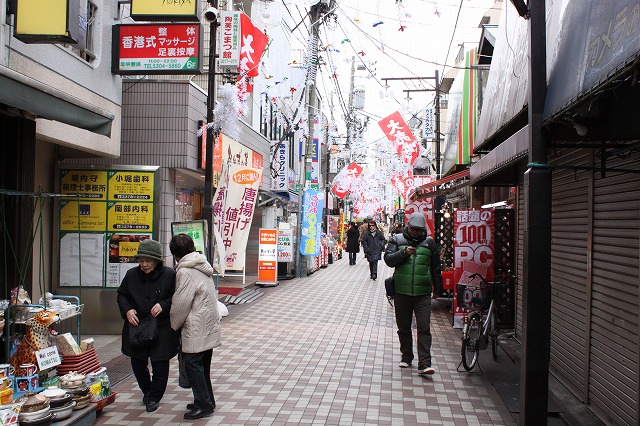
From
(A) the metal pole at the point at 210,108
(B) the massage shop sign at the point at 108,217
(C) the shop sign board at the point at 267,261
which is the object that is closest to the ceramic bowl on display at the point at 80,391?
(B) the massage shop sign at the point at 108,217

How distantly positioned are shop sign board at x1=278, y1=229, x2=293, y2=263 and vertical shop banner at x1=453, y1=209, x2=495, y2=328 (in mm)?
9416

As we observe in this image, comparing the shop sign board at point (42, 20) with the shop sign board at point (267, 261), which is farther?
the shop sign board at point (267, 261)

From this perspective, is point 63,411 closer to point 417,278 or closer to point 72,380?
point 72,380

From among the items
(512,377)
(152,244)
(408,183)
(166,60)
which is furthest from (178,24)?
(408,183)

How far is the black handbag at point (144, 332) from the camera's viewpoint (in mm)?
5594

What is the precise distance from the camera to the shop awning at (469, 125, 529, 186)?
5.77m

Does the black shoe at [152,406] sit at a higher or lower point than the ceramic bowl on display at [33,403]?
lower

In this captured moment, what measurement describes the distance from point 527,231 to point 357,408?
277 cm

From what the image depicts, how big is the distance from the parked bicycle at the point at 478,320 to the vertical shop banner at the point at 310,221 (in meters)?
11.1

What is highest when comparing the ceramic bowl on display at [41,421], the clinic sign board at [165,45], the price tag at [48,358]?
the clinic sign board at [165,45]

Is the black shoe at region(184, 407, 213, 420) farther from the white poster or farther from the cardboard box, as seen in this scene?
the white poster

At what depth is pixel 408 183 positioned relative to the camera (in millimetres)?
22734

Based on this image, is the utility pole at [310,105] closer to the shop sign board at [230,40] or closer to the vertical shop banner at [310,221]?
the vertical shop banner at [310,221]

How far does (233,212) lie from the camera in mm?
12102
